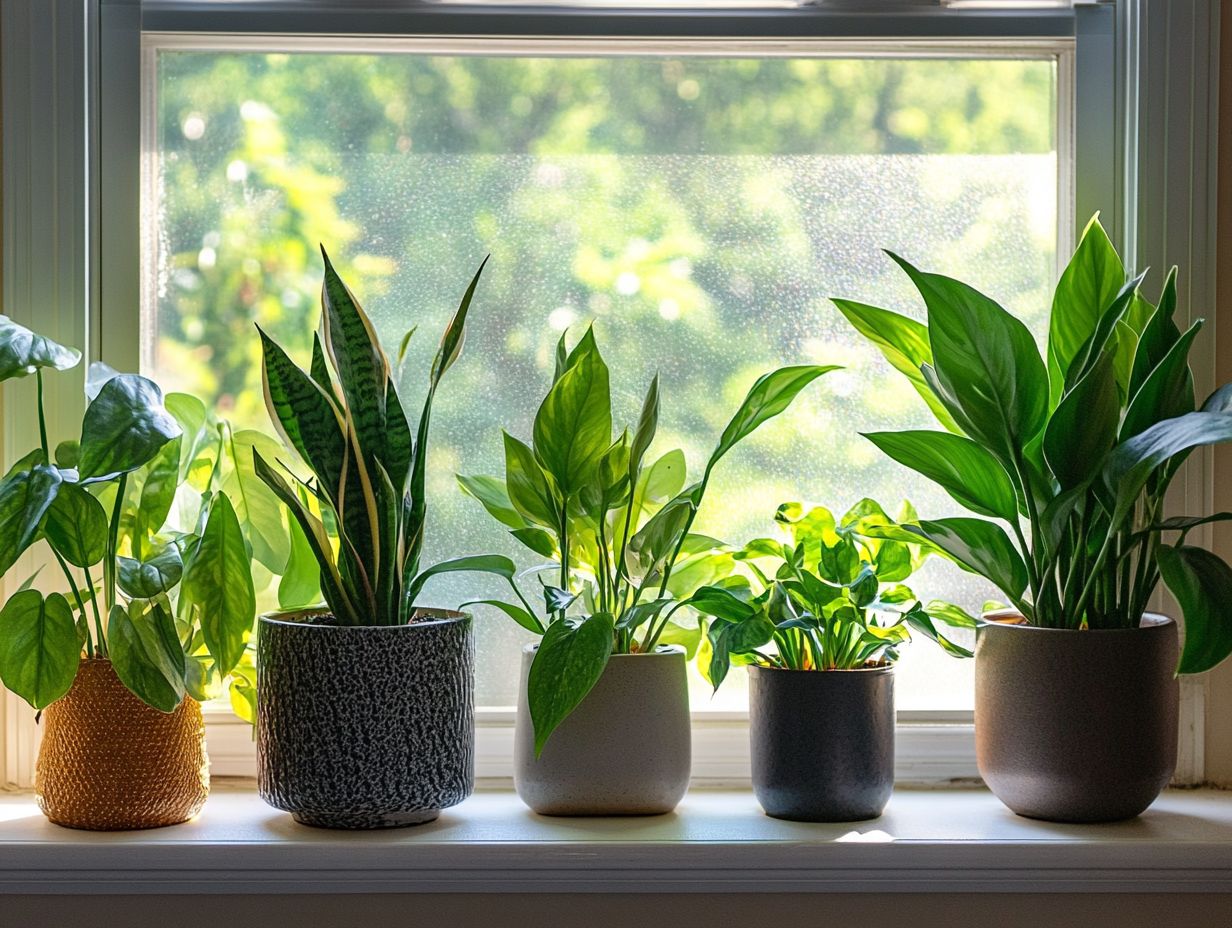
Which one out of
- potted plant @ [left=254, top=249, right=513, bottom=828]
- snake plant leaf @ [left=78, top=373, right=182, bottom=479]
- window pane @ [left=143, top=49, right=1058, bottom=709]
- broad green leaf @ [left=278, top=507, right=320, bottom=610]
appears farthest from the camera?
window pane @ [left=143, top=49, right=1058, bottom=709]

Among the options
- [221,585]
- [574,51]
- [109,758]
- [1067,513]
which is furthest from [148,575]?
[1067,513]

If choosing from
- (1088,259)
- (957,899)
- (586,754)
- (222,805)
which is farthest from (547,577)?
(1088,259)

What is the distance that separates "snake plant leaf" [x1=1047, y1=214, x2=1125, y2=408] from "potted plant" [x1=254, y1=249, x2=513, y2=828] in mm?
531

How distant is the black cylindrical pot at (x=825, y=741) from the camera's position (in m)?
1.03

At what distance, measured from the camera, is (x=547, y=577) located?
1194mm

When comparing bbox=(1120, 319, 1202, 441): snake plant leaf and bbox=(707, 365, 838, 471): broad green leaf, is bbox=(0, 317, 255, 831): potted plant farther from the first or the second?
bbox=(1120, 319, 1202, 441): snake plant leaf

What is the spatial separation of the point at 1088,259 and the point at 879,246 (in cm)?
23

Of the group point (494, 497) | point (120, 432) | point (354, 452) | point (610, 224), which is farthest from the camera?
point (610, 224)

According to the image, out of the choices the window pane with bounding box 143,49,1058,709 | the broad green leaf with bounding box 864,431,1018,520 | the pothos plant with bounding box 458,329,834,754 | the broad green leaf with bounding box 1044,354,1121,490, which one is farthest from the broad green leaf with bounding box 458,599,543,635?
the broad green leaf with bounding box 1044,354,1121,490

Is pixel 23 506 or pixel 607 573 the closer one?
pixel 23 506

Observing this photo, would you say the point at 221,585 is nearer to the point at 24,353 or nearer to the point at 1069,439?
the point at 24,353

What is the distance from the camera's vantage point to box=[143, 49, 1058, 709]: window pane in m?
1.20

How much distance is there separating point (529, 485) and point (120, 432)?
13.6 inches

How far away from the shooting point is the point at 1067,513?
0.99m
